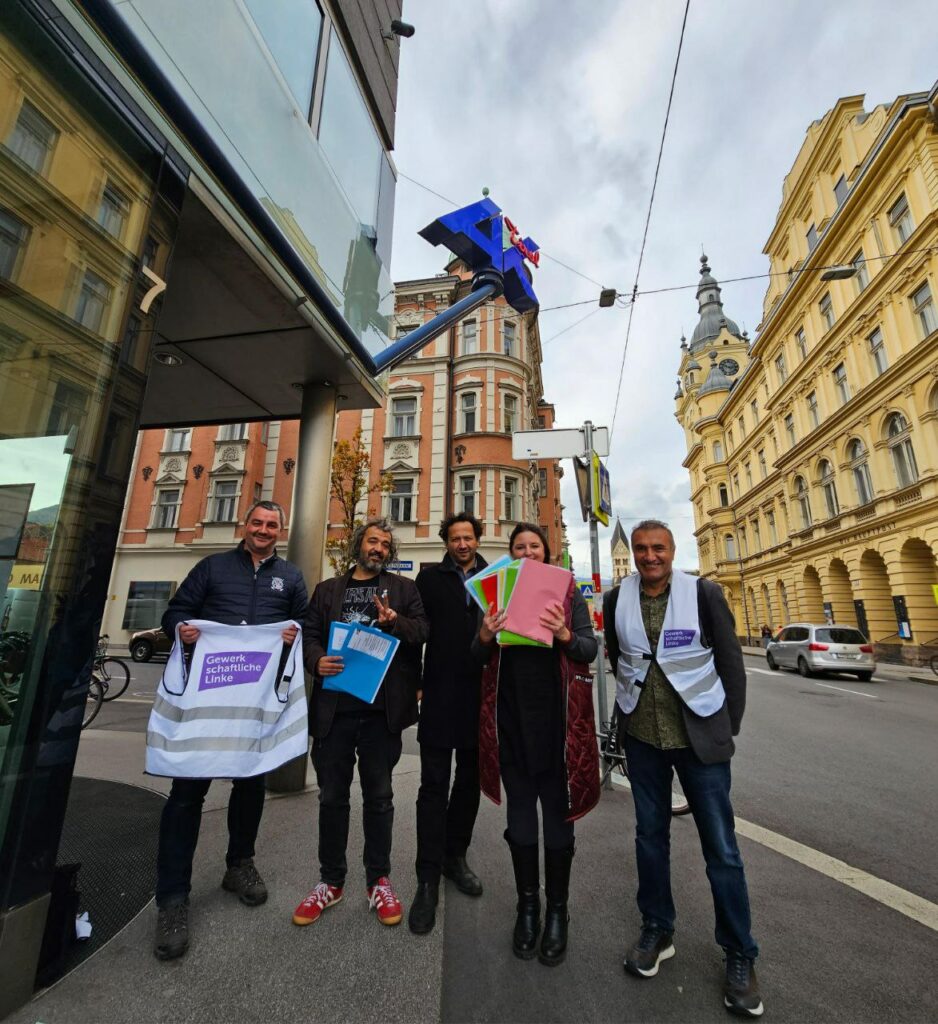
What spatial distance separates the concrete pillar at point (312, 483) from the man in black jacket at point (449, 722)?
1.87m

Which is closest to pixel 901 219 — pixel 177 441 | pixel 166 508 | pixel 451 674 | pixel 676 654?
pixel 676 654

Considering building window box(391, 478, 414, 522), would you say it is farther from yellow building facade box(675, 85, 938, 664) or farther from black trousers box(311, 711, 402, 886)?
black trousers box(311, 711, 402, 886)

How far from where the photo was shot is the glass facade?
→ 201 centimetres

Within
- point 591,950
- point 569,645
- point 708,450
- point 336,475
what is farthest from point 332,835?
point 708,450

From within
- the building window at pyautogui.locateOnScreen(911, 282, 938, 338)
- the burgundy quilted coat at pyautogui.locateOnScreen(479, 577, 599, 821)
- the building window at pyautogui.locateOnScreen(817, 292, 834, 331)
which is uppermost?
the building window at pyautogui.locateOnScreen(817, 292, 834, 331)

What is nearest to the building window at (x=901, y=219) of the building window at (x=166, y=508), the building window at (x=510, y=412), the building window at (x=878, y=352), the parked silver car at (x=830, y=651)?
the building window at (x=878, y=352)

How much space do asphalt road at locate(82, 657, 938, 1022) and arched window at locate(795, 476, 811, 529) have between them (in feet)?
97.8

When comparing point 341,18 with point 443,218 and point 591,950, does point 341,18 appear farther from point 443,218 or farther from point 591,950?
point 591,950

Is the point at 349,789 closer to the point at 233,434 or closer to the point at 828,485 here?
the point at 233,434

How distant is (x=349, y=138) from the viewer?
201 inches

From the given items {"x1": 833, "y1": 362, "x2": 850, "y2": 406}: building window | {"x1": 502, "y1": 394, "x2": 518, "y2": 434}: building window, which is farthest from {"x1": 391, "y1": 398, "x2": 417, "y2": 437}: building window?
{"x1": 833, "y1": 362, "x2": 850, "y2": 406}: building window

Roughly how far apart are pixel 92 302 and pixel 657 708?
3271 mm

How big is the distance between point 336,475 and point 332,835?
15698 millimetres

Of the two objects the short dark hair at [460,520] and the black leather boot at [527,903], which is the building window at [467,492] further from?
the black leather boot at [527,903]
